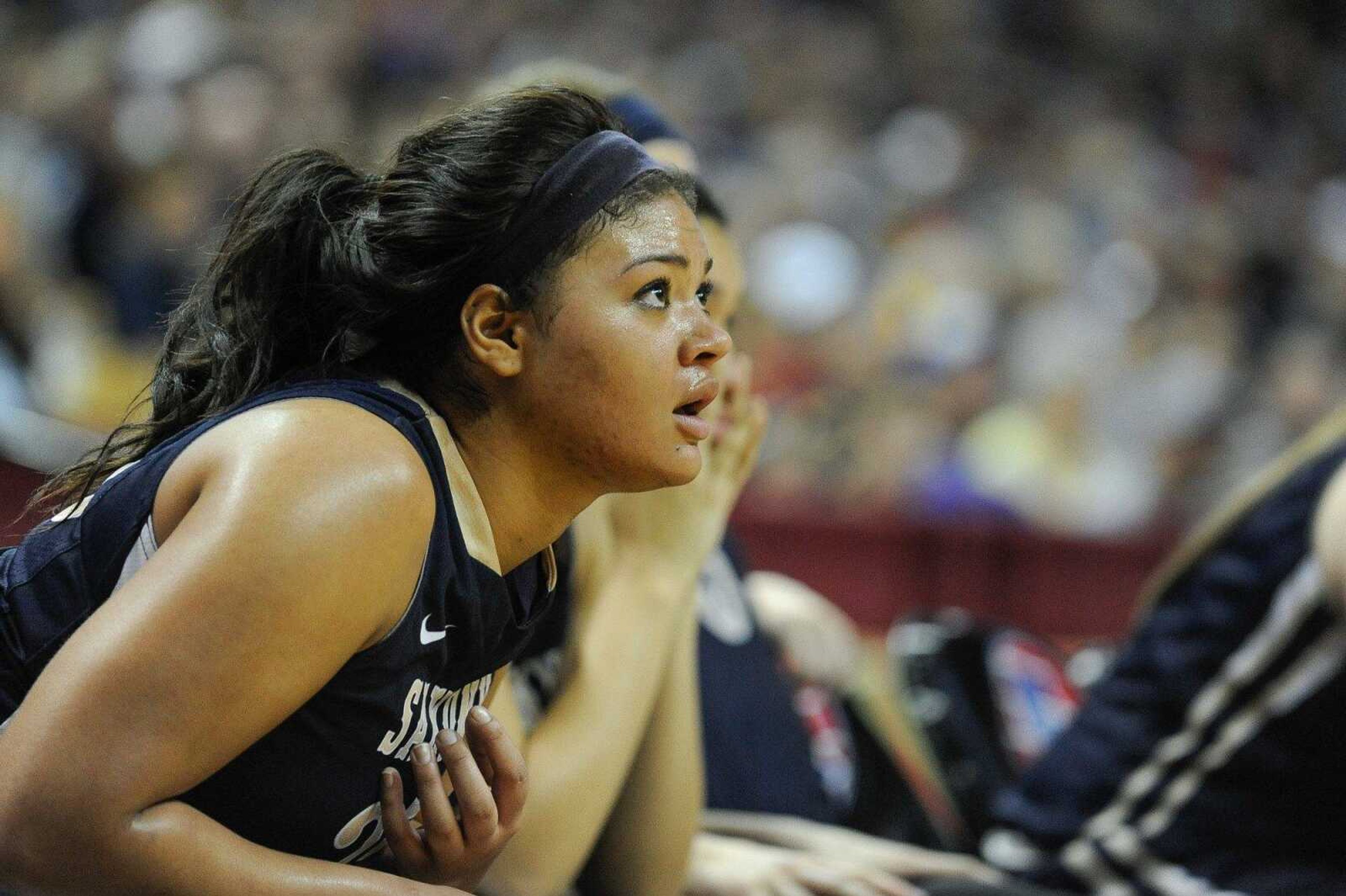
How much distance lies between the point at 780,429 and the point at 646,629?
3932 mm

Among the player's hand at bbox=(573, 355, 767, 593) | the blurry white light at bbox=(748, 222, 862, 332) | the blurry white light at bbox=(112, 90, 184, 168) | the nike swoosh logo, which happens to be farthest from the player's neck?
the blurry white light at bbox=(748, 222, 862, 332)

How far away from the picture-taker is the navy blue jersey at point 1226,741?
7.04 ft

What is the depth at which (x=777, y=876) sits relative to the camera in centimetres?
196

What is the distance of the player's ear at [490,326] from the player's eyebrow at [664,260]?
10 centimetres

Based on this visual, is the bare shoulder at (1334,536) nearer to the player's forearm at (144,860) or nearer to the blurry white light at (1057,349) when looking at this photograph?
the player's forearm at (144,860)

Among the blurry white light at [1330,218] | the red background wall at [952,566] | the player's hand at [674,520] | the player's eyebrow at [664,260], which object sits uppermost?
the player's eyebrow at [664,260]

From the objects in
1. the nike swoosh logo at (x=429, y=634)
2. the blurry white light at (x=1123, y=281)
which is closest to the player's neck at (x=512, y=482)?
the nike swoosh logo at (x=429, y=634)

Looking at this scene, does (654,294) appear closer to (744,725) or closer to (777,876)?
(777,876)

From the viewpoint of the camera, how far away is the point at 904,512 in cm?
549

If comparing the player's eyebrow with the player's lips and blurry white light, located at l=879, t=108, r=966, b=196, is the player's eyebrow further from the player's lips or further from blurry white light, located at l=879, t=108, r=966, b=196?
blurry white light, located at l=879, t=108, r=966, b=196

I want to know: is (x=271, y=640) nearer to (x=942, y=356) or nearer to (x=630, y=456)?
(x=630, y=456)

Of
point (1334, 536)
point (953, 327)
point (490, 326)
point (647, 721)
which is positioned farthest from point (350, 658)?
point (953, 327)

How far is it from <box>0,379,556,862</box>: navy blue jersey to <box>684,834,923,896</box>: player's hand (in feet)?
2.34

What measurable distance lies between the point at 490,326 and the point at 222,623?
36cm
